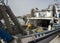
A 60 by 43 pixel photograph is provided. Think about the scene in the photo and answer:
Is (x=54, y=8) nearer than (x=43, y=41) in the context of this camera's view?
No

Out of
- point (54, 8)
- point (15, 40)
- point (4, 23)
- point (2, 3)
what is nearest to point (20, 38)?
point (15, 40)

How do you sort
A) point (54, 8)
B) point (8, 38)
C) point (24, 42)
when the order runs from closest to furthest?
1. point (8, 38)
2. point (24, 42)
3. point (54, 8)

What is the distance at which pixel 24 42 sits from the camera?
28.5 ft

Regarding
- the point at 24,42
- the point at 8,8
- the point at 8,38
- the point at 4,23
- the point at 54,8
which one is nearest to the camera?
the point at 8,38

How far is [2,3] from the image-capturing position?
8.95 meters

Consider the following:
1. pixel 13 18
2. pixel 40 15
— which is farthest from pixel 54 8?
pixel 13 18

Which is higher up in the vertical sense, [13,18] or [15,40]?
[13,18]

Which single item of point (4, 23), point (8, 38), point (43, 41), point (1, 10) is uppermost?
point (1, 10)

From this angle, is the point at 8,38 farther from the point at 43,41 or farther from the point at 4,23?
the point at 43,41

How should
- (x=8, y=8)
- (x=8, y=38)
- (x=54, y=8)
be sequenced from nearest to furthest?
(x=8, y=38) < (x=8, y=8) < (x=54, y=8)

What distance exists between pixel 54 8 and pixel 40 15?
2679 millimetres

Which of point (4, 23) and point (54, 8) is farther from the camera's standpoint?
point (54, 8)

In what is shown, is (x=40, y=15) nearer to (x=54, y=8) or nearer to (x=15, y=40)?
(x=54, y=8)

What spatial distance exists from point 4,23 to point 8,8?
1.27 metres
